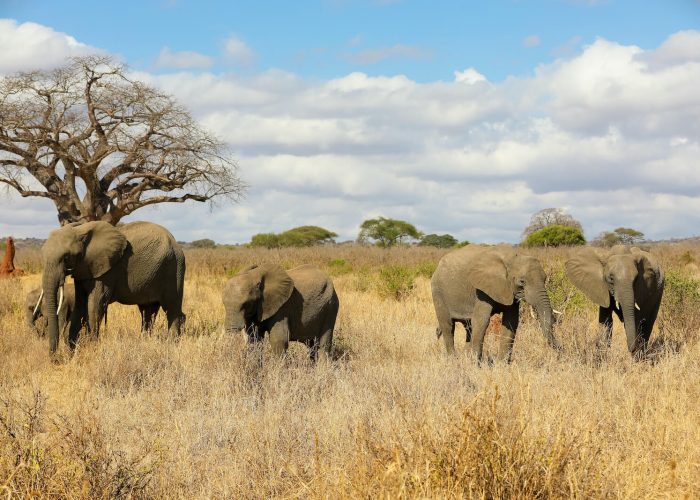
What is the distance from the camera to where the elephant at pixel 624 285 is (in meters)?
9.54

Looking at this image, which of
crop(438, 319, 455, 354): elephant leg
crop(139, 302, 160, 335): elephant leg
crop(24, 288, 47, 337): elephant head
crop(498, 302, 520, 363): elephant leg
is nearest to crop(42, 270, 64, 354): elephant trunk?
crop(24, 288, 47, 337): elephant head

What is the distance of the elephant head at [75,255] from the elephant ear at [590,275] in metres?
6.33

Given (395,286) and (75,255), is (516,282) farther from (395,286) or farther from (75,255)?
(395,286)

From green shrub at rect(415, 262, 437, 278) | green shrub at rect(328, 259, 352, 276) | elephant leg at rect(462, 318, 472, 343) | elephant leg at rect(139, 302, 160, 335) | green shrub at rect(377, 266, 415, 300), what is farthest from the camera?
green shrub at rect(328, 259, 352, 276)

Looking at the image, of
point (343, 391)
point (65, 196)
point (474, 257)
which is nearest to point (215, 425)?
point (343, 391)

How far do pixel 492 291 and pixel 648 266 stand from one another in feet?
7.53

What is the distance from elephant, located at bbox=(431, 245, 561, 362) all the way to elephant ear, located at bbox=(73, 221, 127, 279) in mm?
4664

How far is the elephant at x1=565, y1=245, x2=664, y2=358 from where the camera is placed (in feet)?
31.3

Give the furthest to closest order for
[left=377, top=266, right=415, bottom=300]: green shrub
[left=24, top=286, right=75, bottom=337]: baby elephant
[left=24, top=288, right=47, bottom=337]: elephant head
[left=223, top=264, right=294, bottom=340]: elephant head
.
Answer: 1. [left=377, top=266, right=415, bottom=300]: green shrub
2. [left=24, top=288, right=47, bottom=337]: elephant head
3. [left=24, top=286, right=75, bottom=337]: baby elephant
4. [left=223, top=264, right=294, bottom=340]: elephant head

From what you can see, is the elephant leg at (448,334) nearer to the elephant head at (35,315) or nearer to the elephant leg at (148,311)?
the elephant leg at (148,311)

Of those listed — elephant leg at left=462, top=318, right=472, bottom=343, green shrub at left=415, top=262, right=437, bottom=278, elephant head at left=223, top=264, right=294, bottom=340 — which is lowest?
elephant leg at left=462, top=318, right=472, bottom=343

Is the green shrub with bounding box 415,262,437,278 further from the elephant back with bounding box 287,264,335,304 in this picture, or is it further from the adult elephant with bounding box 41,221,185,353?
the elephant back with bounding box 287,264,335,304

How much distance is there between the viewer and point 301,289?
9.76m

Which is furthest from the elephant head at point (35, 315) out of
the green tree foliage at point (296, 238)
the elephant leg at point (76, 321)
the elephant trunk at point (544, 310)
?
the green tree foliage at point (296, 238)
